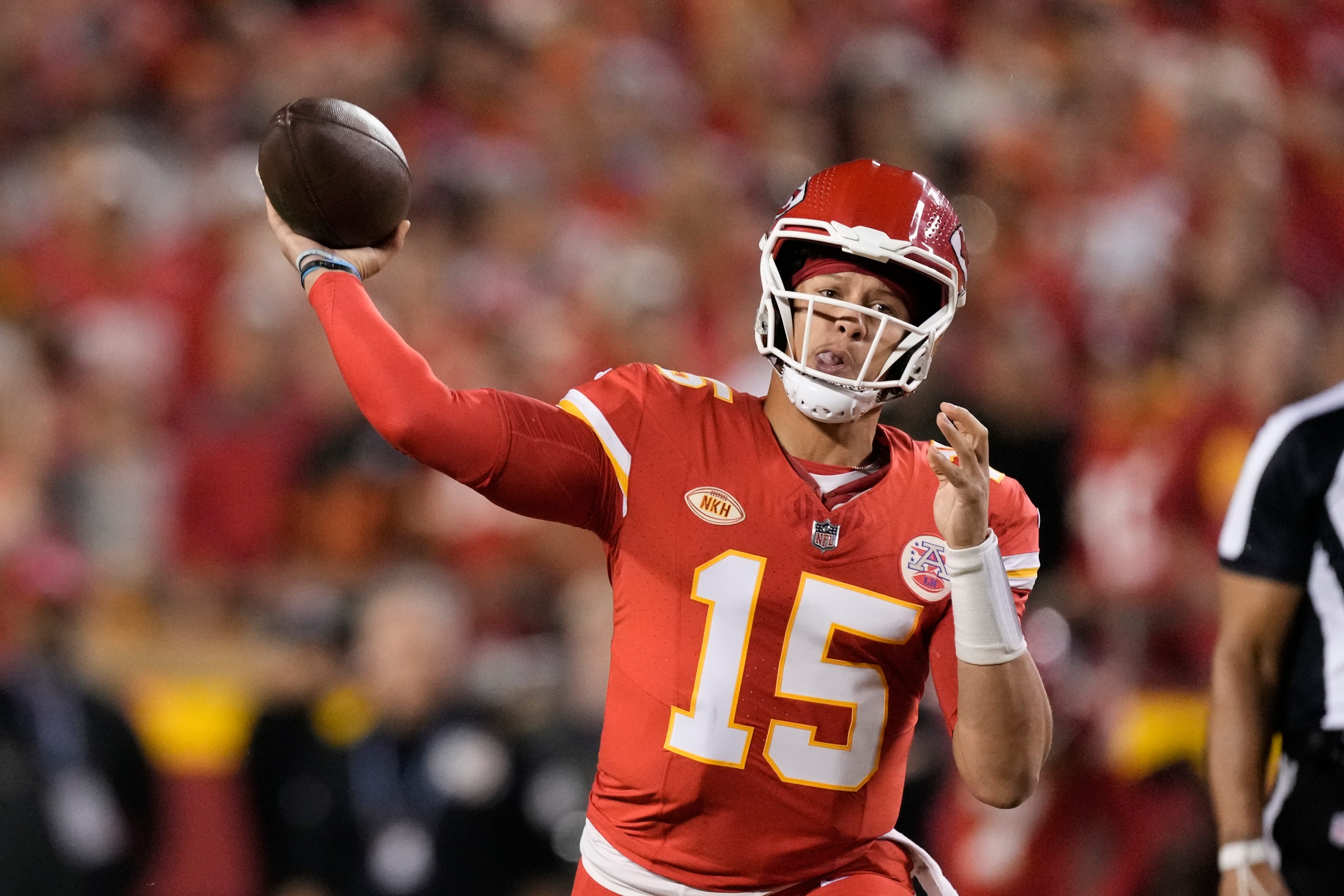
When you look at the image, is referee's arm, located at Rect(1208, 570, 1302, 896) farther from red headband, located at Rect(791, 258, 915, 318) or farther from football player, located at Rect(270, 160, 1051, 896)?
red headband, located at Rect(791, 258, 915, 318)

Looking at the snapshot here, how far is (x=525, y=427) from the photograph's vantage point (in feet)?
7.32

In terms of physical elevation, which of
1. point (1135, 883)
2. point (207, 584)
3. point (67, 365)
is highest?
point (67, 365)

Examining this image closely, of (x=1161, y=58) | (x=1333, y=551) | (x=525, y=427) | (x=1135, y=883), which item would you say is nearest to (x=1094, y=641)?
(x=1135, y=883)

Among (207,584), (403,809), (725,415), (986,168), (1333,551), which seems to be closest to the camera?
(725,415)

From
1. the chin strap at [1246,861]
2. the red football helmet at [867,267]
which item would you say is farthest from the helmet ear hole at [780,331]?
the chin strap at [1246,861]

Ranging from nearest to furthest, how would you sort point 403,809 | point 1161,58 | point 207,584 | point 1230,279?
1. point 403,809
2. point 207,584
3. point 1230,279
4. point 1161,58

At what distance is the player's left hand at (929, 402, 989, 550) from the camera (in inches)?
82.5

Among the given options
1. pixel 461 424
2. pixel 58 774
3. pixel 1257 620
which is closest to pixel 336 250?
pixel 461 424

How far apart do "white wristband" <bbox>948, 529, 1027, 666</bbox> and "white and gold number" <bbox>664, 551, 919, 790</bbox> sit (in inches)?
6.0

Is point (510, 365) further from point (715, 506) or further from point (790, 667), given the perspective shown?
point (790, 667)

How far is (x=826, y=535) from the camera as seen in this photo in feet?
7.65

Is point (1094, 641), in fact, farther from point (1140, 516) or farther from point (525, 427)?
point (525, 427)

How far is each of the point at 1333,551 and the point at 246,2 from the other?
5584 mm

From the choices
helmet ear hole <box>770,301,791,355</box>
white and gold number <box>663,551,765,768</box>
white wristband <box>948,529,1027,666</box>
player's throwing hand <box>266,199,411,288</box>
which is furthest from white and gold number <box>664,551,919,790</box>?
player's throwing hand <box>266,199,411,288</box>
